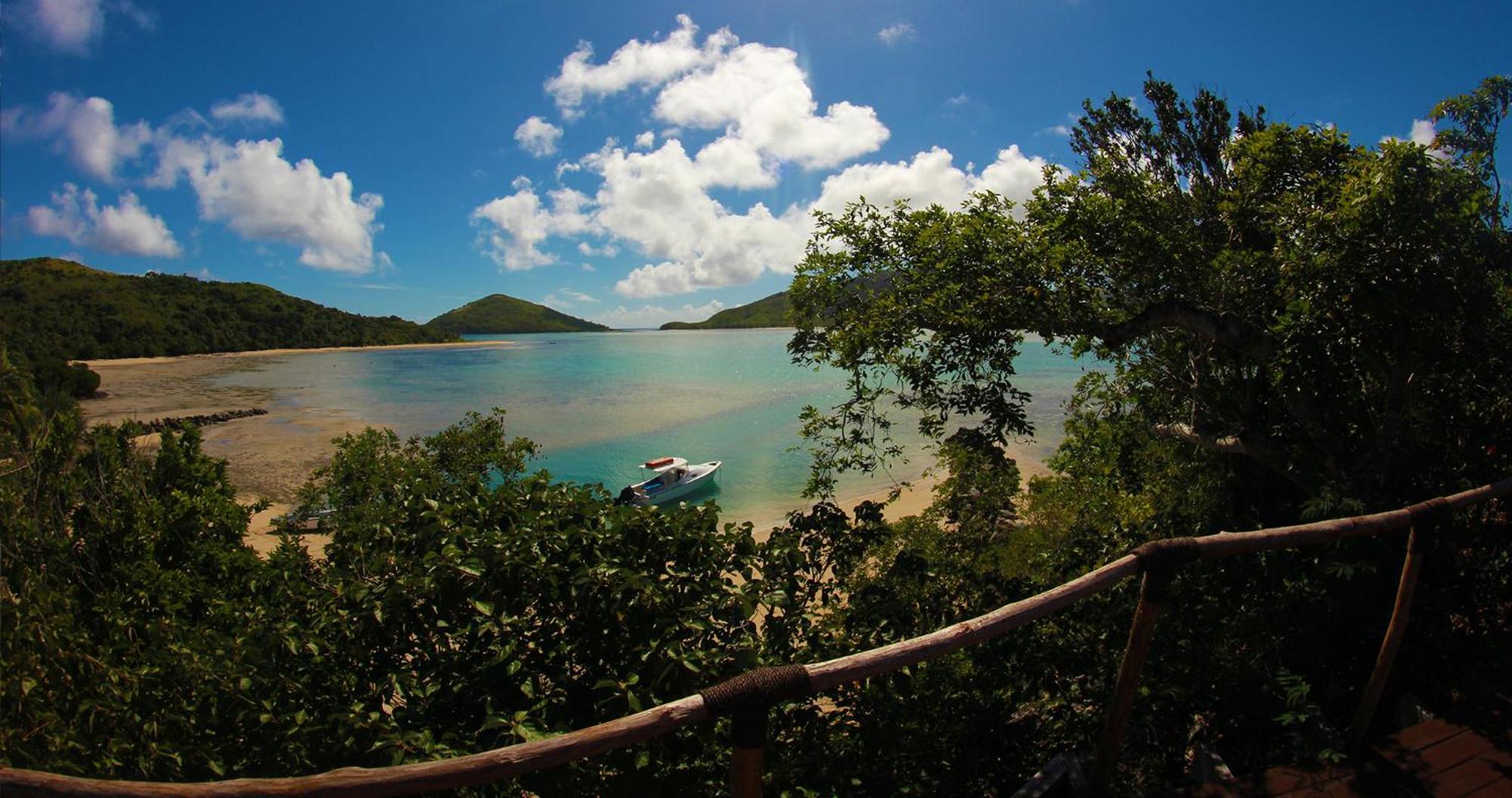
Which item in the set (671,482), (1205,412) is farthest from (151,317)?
(1205,412)

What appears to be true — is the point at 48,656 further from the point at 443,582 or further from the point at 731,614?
the point at 731,614

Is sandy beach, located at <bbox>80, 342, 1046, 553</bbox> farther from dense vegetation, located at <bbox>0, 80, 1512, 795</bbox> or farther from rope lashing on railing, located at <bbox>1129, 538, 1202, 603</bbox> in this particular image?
rope lashing on railing, located at <bbox>1129, 538, 1202, 603</bbox>

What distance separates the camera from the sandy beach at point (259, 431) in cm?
2320

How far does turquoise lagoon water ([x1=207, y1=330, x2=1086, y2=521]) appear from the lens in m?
28.4

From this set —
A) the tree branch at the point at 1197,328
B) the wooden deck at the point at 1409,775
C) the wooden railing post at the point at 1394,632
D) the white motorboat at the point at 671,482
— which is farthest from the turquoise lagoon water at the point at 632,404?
the wooden deck at the point at 1409,775

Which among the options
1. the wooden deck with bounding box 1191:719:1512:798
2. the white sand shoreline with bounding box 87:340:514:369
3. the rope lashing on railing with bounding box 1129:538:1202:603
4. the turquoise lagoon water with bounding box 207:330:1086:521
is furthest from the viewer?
the white sand shoreline with bounding box 87:340:514:369

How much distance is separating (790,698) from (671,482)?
2189 cm

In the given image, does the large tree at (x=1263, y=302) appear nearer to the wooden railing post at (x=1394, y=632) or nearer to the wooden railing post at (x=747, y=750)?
the wooden railing post at (x=1394, y=632)

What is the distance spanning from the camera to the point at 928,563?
4359 mm

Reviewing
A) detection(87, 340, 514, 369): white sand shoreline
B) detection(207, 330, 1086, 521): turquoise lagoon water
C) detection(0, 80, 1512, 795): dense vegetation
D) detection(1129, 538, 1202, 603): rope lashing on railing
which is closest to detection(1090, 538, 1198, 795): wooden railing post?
detection(1129, 538, 1202, 603): rope lashing on railing

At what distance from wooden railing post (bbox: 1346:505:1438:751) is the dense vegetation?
17 cm

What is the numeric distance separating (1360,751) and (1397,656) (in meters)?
1.03

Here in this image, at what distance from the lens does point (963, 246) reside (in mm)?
5395

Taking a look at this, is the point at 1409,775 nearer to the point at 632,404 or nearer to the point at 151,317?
the point at 632,404
